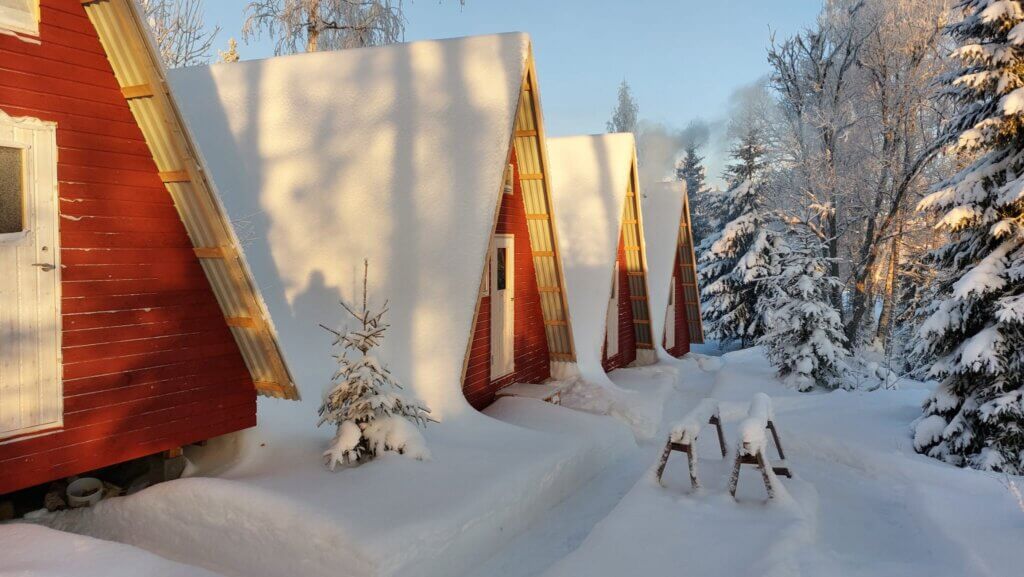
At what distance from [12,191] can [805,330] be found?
1536cm

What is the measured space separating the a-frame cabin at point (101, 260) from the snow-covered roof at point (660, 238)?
13.0 meters

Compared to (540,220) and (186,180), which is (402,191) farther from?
(186,180)

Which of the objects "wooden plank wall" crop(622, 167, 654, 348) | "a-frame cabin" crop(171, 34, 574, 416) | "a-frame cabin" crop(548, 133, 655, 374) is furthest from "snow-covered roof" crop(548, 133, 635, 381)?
"a-frame cabin" crop(171, 34, 574, 416)

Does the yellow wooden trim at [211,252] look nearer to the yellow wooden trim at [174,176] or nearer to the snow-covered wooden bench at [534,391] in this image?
the yellow wooden trim at [174,176]

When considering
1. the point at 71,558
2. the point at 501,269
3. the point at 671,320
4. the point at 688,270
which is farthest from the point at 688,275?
the point at 71,558

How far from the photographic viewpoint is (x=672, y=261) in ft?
60.6

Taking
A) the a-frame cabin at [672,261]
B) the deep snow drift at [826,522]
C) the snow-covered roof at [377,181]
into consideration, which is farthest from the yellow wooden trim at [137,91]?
the a-frame cabin at [672,261]

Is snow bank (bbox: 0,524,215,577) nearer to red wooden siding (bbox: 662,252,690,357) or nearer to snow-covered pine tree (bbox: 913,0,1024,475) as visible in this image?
snow-covered pine tree (bbox: 913,0,1024,475)

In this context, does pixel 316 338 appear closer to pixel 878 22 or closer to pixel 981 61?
pixel 981 61

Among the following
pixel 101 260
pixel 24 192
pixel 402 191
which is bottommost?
pixel 101 260

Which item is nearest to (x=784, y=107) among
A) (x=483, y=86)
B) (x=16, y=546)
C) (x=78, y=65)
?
(x=483, y=86)

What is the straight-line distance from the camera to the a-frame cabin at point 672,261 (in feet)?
59.8

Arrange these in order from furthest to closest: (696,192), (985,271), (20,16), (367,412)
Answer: (696,192) < (985,271) < (367,412) < (20,16)

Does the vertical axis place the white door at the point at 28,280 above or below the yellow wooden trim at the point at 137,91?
below
